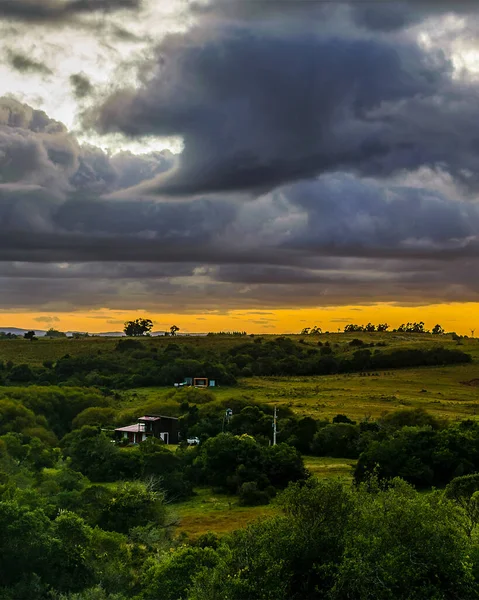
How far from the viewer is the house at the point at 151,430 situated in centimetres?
7581

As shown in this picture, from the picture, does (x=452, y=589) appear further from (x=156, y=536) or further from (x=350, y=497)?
(x=156, y=536)

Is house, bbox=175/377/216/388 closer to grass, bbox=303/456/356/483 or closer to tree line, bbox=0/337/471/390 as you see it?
tree line, bbox=0/337/471/390

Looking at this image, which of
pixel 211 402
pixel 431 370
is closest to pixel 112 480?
pixel 211 402

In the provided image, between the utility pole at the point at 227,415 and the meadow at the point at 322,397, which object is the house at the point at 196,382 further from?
the utility pole at the point at 227,415

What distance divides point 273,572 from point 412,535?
4155 millimetres

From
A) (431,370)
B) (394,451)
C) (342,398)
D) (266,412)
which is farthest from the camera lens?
(431,370)

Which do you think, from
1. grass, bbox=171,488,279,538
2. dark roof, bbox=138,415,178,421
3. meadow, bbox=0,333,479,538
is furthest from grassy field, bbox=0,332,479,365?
grass, bbox=171,488,279,538

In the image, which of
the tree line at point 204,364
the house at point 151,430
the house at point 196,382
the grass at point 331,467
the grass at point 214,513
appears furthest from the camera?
the tree line at point 204,364

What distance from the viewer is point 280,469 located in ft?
190

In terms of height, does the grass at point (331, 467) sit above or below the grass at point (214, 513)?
above

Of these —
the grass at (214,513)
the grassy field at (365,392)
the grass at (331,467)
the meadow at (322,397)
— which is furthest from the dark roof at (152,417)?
the grass at (214,513)

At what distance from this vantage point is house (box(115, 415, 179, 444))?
75.8m

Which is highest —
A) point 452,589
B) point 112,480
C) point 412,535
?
point 412,535

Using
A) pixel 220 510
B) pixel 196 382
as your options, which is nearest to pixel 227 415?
pixel 220 510
